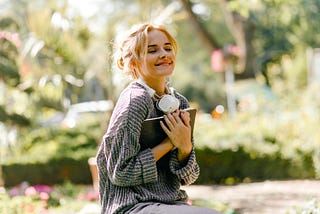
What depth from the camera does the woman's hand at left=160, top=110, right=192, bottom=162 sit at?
2.13 m

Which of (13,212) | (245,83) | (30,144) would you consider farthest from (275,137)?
(245,83)

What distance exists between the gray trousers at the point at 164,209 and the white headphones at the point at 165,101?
1.03ft

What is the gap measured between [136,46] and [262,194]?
7174 millimetres

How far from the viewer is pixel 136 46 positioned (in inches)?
86.0

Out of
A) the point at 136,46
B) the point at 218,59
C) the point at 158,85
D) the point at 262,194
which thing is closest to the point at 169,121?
the point at 158,85

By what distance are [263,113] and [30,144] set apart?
493 centimetres

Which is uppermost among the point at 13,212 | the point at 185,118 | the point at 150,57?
the point at 150,57

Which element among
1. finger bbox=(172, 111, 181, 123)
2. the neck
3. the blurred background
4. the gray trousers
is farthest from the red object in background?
the gray trousers

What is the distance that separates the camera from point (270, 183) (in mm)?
10391

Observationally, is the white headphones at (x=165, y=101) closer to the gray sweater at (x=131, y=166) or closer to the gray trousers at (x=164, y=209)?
the gray sweater at (x=131, y=166)

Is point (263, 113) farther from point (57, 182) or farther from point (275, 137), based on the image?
point (57, 182)

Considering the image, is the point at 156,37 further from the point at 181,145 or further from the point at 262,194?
the point at 262,194

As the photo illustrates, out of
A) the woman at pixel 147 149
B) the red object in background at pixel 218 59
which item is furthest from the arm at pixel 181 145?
the red object in background at pixel 218 59

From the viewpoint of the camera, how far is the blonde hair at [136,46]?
2.17m
